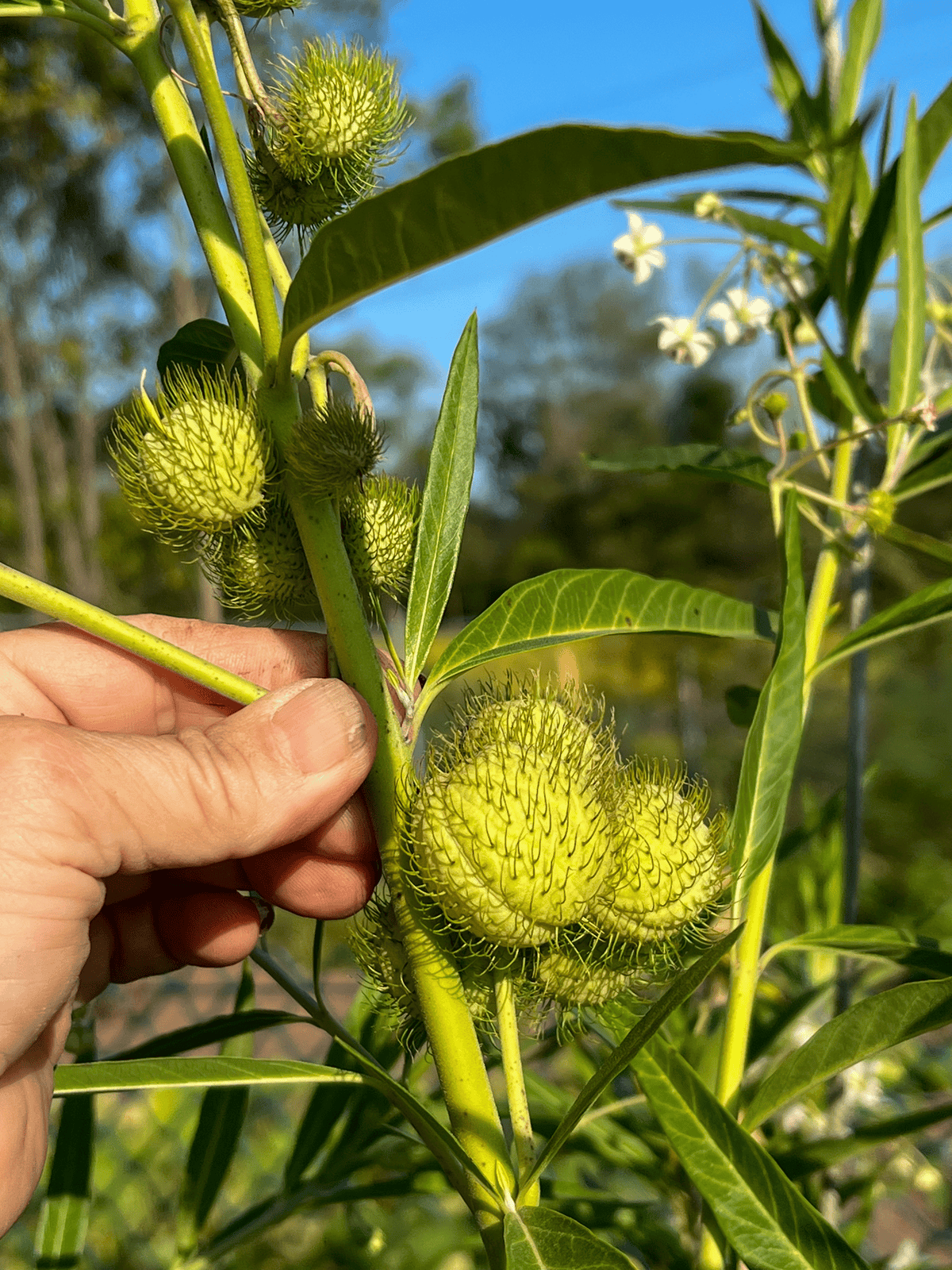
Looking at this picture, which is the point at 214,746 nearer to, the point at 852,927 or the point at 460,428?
the point at 460,428

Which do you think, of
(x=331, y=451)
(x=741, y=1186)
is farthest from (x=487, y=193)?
(x=741, y=1186)

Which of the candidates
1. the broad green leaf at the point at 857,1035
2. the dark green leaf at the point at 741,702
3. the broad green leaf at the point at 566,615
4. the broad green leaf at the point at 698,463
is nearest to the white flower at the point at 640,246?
the broad green leaf at the point at 698,463

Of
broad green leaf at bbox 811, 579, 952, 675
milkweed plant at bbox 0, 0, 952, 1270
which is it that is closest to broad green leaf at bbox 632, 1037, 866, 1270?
milkweed plant at bbox 0, 0, 952, 1270

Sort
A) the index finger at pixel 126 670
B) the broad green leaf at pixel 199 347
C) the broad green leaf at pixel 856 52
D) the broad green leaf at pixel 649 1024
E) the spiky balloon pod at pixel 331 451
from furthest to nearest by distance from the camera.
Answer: the broad green leaf at pixel 856 52 < the index finger at pixel 126 670 < the broad green leaf at pixel 199 347 < the spiky balloon pod at pixel 331 451 < the broad green leaf at pixel 649 1024

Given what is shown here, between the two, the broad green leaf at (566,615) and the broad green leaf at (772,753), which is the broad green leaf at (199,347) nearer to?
the broad green leaf at (566,615)

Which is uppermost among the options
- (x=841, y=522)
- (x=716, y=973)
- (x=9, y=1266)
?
(x=841, y=522)

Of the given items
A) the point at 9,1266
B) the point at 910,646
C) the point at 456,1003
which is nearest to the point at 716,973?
the point at 456,1003

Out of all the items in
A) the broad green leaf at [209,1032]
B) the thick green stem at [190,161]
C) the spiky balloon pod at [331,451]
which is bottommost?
the broad green leaf at [209,1032]
